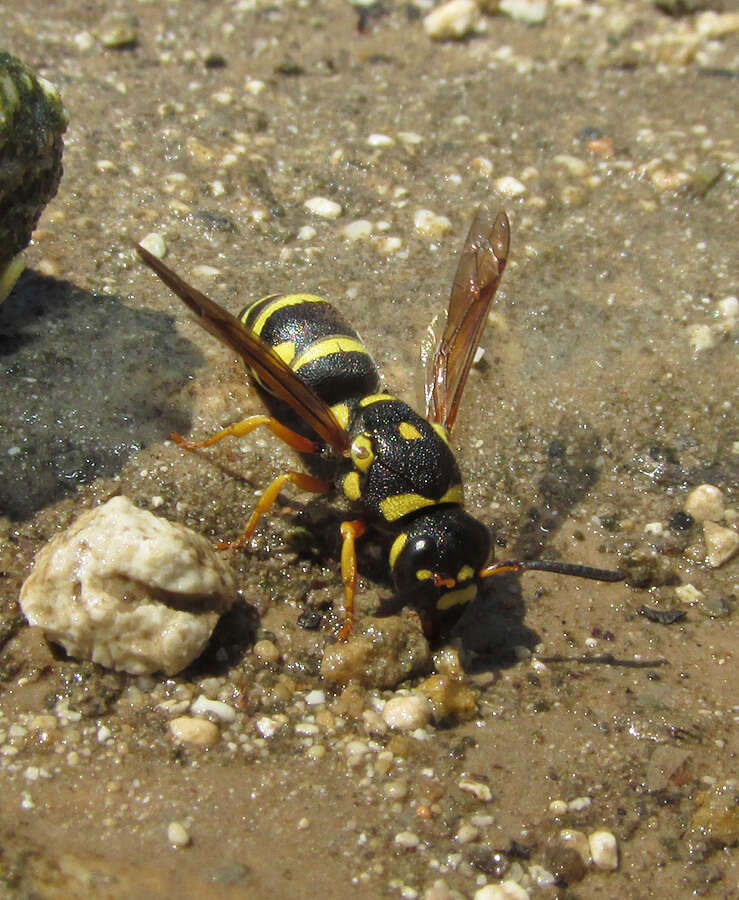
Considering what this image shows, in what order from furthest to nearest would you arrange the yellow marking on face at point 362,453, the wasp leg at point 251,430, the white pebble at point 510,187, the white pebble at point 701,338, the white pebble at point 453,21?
the white pebble at point 453,21
the white pebble at point 510,187
the white pebble at point 701,338
the wasp leg at point 251,430
the yellow marking on face at point 362,453

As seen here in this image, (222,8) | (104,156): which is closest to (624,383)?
(104,156)

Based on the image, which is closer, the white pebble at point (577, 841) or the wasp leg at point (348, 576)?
the white pebble at point (577, 841)

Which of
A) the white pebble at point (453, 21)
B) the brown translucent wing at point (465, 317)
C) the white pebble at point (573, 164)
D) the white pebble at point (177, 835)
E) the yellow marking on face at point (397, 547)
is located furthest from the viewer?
the white pebble at point (453, 21)

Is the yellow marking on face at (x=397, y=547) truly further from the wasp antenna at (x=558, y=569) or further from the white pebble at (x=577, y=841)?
the white pebble at (x=577, y=841)

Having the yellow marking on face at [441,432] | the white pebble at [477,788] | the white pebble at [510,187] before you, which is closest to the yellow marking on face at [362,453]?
the yellow marking on face at [441,432]

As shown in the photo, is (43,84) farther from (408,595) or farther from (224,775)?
(224,775)

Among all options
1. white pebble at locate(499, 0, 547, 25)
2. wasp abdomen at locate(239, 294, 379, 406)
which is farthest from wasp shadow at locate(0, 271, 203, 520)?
white pebble at locate(499, 0, 547, 25)

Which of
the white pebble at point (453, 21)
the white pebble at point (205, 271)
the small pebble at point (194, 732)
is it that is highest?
the white pebble at point (453, 21)

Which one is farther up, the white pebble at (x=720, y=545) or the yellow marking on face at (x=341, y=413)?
the yellow marking on face at (x=341, y=413)
